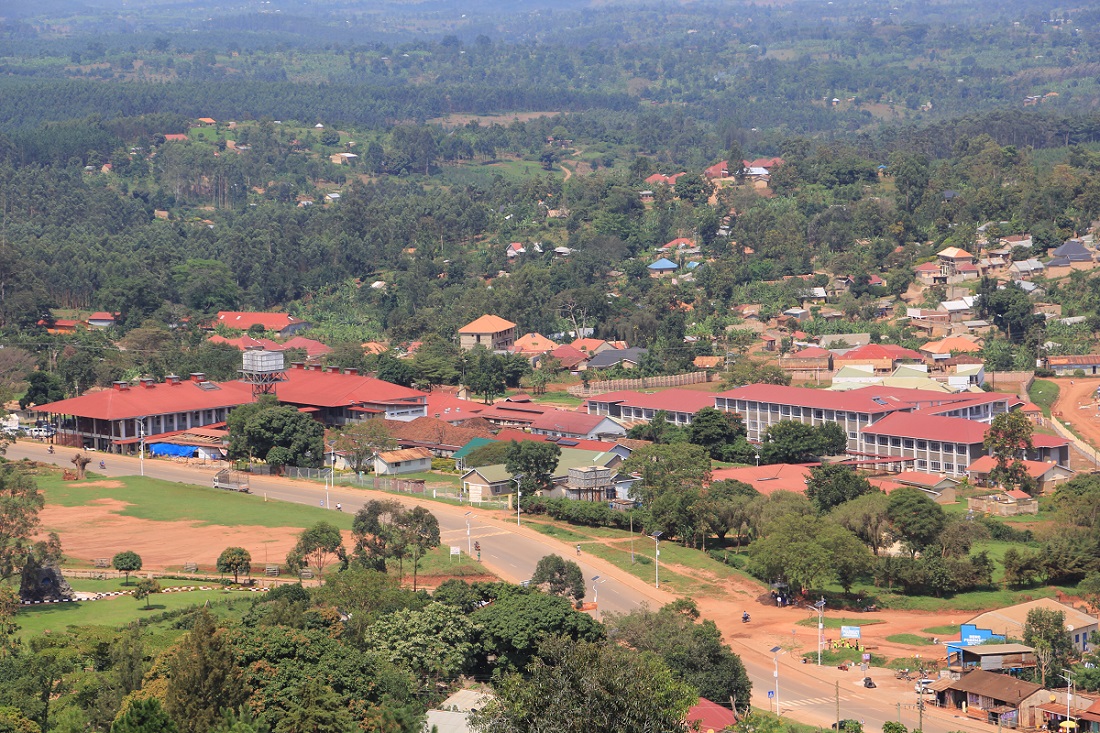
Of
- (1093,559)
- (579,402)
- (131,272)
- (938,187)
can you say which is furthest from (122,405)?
(938,187)

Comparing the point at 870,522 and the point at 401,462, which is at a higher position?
the point at 870,522

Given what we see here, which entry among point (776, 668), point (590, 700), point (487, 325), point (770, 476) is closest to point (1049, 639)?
point (776, 668)

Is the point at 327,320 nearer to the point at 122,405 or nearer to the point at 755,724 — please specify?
the point at 122,405

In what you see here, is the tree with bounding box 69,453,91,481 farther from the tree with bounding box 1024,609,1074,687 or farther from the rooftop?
the tree with bounding box 1024,609,1074,687

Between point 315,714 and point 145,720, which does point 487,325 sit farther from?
point 145,720

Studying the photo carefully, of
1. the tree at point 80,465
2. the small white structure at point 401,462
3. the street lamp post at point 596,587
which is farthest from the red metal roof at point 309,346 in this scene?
the street lamp post at point 596,587
